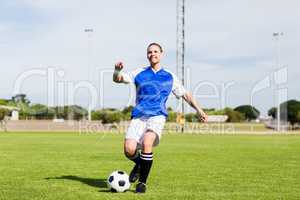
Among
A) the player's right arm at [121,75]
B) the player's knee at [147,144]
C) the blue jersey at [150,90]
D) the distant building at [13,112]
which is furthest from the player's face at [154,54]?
the distant building at [13,112]

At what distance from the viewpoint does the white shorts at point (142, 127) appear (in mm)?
7742

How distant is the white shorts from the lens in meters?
7.74

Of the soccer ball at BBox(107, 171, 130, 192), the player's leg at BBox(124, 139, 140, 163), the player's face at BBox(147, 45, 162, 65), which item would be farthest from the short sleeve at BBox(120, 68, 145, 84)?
the soccer ball at BBox(107, 171, 130, 192)

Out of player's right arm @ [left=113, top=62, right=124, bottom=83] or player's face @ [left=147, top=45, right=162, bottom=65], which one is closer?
player's right arm @ [left=113, top=62, right=124, bottom=83]

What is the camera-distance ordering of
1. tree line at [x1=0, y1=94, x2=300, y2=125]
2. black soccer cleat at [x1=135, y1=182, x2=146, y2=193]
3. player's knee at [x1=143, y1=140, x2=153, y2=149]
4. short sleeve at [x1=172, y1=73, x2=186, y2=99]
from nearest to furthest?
black soccer cleat at [x1=135, y1=182, x2=146, y2=193] → player's knee at [x1=143, y1=140, x2=153, y2=149] → short sleeve at [x1=172, y1=73, x2=186, y2=99] → tree line at [x1=0, y1=94, x2=300, y2=125]

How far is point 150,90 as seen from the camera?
25.6 ft

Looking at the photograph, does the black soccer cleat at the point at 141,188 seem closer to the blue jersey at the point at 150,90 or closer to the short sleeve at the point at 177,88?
the blue jersey at the point at 150,90

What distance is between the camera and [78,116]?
82.2 m

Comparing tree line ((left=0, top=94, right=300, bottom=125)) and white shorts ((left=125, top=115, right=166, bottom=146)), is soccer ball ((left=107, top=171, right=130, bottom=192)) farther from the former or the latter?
tree line ((left=0, top=94, right=300, bottom=125))

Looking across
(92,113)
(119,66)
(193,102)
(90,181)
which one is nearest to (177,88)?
(193,102)

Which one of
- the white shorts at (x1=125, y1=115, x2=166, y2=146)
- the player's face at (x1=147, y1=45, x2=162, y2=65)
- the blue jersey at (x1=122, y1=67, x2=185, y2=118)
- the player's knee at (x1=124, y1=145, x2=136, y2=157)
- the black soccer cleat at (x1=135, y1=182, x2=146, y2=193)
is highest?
the player's face at (x1=147, y1=45, x2=162, y2=65)

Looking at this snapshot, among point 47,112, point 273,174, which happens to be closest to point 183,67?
point 47,112

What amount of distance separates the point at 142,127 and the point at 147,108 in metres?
0.30

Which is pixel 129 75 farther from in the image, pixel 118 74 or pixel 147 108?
pixel 147 108
